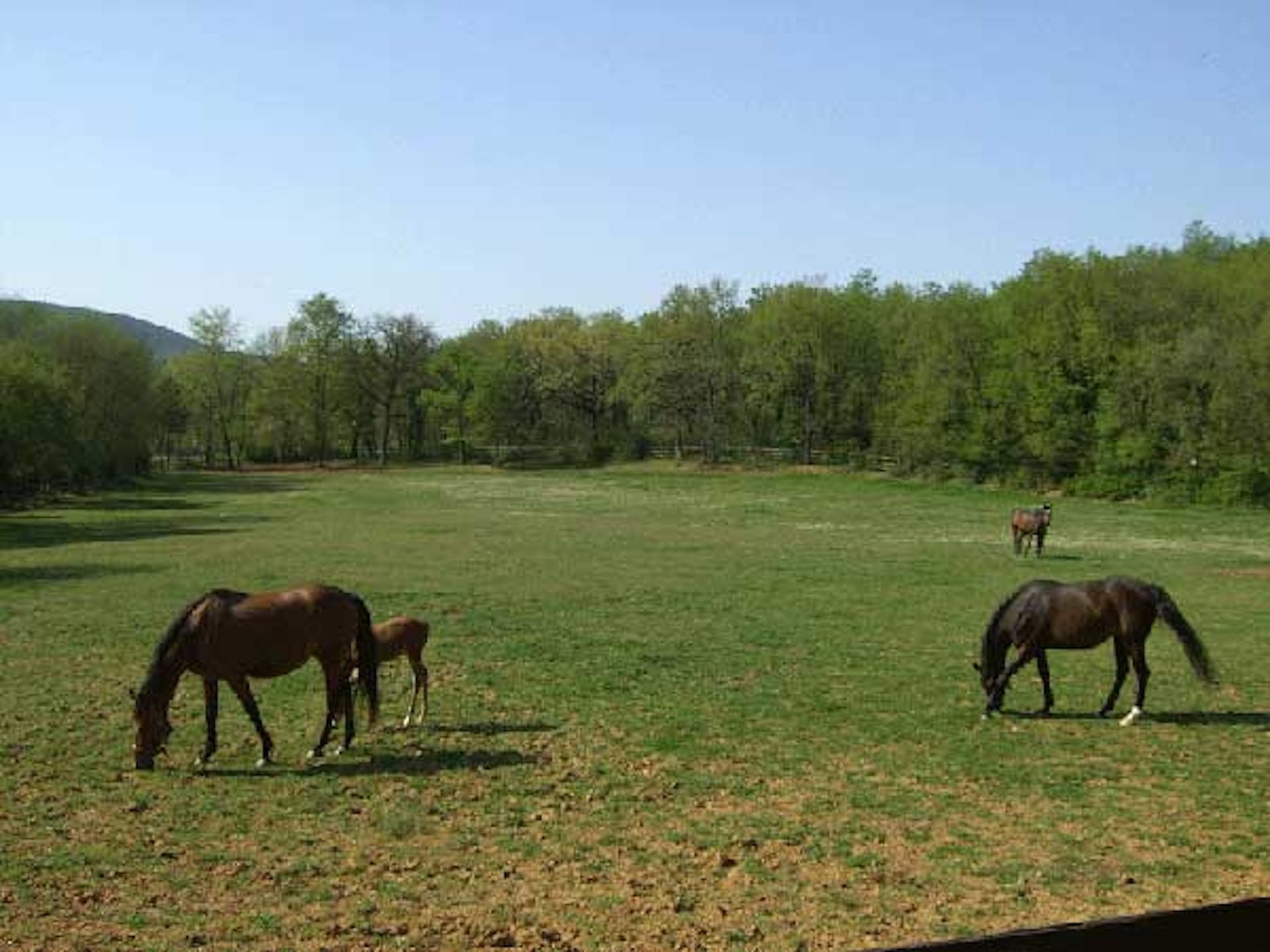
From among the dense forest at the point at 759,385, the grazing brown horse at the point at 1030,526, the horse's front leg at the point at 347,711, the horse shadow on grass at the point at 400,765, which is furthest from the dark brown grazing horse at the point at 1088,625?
the dense forest at the point at 759,385

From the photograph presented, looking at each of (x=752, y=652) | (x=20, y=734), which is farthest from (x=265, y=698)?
(x=752, y=652)

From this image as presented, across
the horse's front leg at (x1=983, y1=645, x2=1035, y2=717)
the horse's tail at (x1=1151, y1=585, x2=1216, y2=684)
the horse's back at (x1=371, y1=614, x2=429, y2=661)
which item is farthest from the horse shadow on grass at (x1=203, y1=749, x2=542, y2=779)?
the horse's tail at (x1=1151, y1=585, x2=1216, y2=684)

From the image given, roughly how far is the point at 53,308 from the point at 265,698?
8381 cm

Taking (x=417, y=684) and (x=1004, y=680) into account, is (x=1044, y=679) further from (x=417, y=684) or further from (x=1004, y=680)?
(x=417, y=684)

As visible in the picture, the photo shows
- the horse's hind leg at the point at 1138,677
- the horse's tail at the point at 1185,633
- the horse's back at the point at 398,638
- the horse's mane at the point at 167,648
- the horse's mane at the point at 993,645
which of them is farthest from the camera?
the horse's mane at the point at 993,645

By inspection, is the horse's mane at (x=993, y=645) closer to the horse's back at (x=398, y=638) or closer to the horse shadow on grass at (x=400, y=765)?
the horse shadow on grass at (x=400, y=765)

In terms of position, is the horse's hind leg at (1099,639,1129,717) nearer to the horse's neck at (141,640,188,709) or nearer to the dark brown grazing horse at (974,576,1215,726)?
the dark brown grazing horse at (974,576,1215,726)

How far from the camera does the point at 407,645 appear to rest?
13055 mm

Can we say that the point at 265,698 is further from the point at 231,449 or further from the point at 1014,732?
the point at 231,449

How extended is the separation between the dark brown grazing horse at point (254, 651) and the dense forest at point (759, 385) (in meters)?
48.0

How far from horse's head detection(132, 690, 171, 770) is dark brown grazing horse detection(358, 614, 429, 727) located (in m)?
2.62

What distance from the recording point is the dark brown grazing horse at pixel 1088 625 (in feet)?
41.9

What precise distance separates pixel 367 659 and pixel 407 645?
1.56 meters

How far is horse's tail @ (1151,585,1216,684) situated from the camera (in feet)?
40.7
